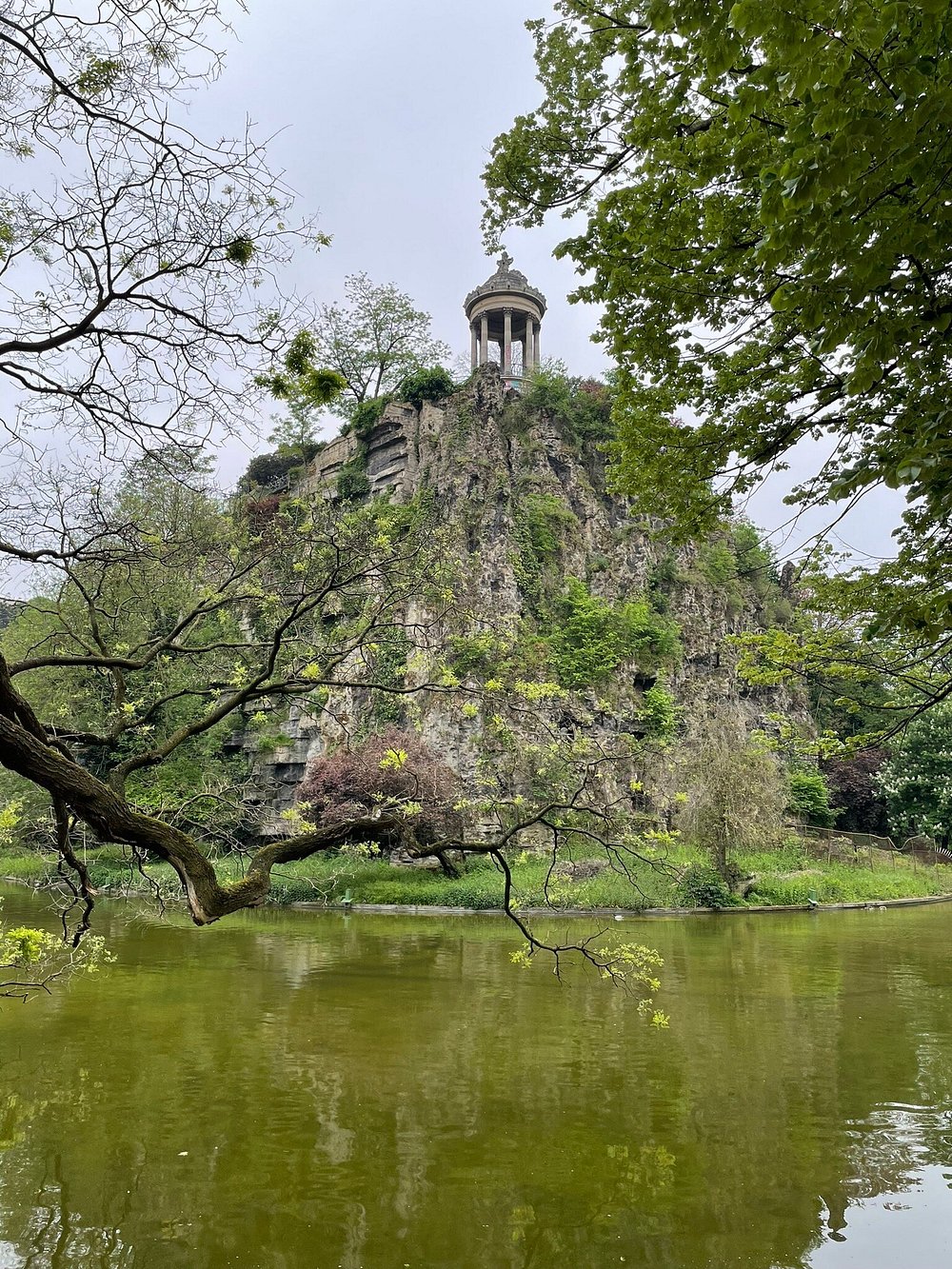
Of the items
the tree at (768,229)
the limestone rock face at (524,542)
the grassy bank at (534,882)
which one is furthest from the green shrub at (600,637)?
the tree at (768,229)

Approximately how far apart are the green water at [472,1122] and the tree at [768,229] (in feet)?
14.6

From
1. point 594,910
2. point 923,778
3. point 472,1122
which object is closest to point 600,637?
point 594,910

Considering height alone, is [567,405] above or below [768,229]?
above

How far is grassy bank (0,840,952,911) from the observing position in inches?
852

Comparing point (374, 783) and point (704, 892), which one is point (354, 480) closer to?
point (374, 783)

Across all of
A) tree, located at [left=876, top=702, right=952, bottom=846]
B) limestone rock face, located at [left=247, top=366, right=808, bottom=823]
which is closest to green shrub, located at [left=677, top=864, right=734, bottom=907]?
limestone rock face, located at [left=247, top=366, right=808, bottom=823]

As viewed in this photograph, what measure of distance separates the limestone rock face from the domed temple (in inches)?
265

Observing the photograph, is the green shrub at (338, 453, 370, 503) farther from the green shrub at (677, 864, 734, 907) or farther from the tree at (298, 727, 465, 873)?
the green shrub at (677, 864, 734, 907)

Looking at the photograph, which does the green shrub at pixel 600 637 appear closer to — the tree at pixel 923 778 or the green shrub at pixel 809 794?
the green shrub at pixel 809 794

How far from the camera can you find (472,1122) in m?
7.34

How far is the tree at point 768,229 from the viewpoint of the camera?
275cm

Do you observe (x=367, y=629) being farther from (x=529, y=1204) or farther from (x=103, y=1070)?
(x=103, y=1070)

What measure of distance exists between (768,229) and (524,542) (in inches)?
1132

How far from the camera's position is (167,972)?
526 inches
